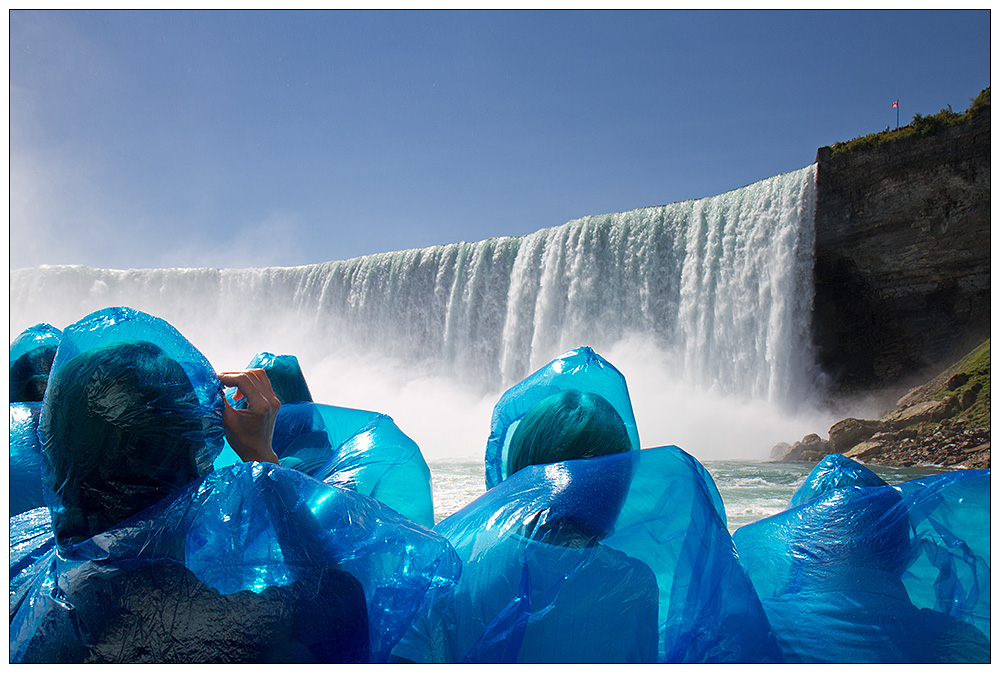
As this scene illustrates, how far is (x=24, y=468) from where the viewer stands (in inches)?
61.3

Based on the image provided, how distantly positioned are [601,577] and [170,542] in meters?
0.67

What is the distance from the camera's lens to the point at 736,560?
1.07m

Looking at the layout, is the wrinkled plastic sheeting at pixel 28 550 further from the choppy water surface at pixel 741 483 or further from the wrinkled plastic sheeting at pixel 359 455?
the choppy water surface at pixel 741 483

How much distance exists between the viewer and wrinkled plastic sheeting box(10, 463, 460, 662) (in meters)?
0.83

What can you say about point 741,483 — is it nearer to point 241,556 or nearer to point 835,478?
point 835,478

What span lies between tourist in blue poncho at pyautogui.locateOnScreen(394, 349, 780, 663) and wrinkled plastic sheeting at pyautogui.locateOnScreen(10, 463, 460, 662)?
128 millimetres

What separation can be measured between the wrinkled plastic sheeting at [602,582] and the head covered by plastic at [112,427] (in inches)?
20.3

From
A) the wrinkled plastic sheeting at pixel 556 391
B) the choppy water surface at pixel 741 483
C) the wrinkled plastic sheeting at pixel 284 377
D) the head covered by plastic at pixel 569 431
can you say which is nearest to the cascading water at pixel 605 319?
the choppy water surface at pixel 741 483

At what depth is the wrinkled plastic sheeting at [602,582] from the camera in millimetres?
964

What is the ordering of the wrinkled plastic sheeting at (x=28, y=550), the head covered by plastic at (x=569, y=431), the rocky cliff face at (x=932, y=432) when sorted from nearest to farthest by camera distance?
the wrinkled plastic sheeting at (x=28, y=550) → the head covered by plastic at (x=569, y=431) → the rocky cliff face at (x=932, y=432)

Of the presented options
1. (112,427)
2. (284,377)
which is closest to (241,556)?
(112,427)

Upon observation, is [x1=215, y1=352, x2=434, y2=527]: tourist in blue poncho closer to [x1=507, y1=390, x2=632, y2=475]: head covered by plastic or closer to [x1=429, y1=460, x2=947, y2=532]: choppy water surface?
[x1=507, y1=390, x2=632, y2=475]: head covered by plastic

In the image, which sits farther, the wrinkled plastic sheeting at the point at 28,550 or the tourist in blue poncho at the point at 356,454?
the tourist in blue poncho at the point at 356,454

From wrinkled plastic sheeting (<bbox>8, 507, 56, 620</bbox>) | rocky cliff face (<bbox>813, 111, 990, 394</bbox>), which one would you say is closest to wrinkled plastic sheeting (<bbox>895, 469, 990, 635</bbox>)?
wrinkled plastic sheeting (<bbox>8, 507, 56, 620</bbox>)
